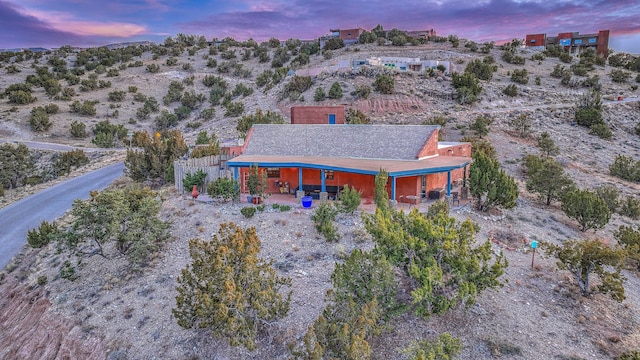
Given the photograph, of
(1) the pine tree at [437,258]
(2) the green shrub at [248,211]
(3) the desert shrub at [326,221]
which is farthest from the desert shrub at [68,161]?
(1) the pine tree at [437,258]

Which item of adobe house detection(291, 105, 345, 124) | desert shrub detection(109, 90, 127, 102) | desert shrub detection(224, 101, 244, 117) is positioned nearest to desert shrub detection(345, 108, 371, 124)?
adobe house detection(291, 105, 345, 124)

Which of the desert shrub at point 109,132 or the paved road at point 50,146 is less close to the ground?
the desert shrub at point 109,132

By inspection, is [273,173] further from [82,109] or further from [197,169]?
[82,109]

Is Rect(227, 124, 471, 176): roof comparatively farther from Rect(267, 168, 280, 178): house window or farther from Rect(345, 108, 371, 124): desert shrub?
Rect(345, 108, 371, 124): desert shrub

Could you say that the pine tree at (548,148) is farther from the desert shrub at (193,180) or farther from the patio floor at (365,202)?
the desert shrub at (193,180)

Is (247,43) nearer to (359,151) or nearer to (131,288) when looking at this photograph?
(359,151)

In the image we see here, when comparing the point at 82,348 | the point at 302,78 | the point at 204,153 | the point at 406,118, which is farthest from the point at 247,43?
the point at 82,348
